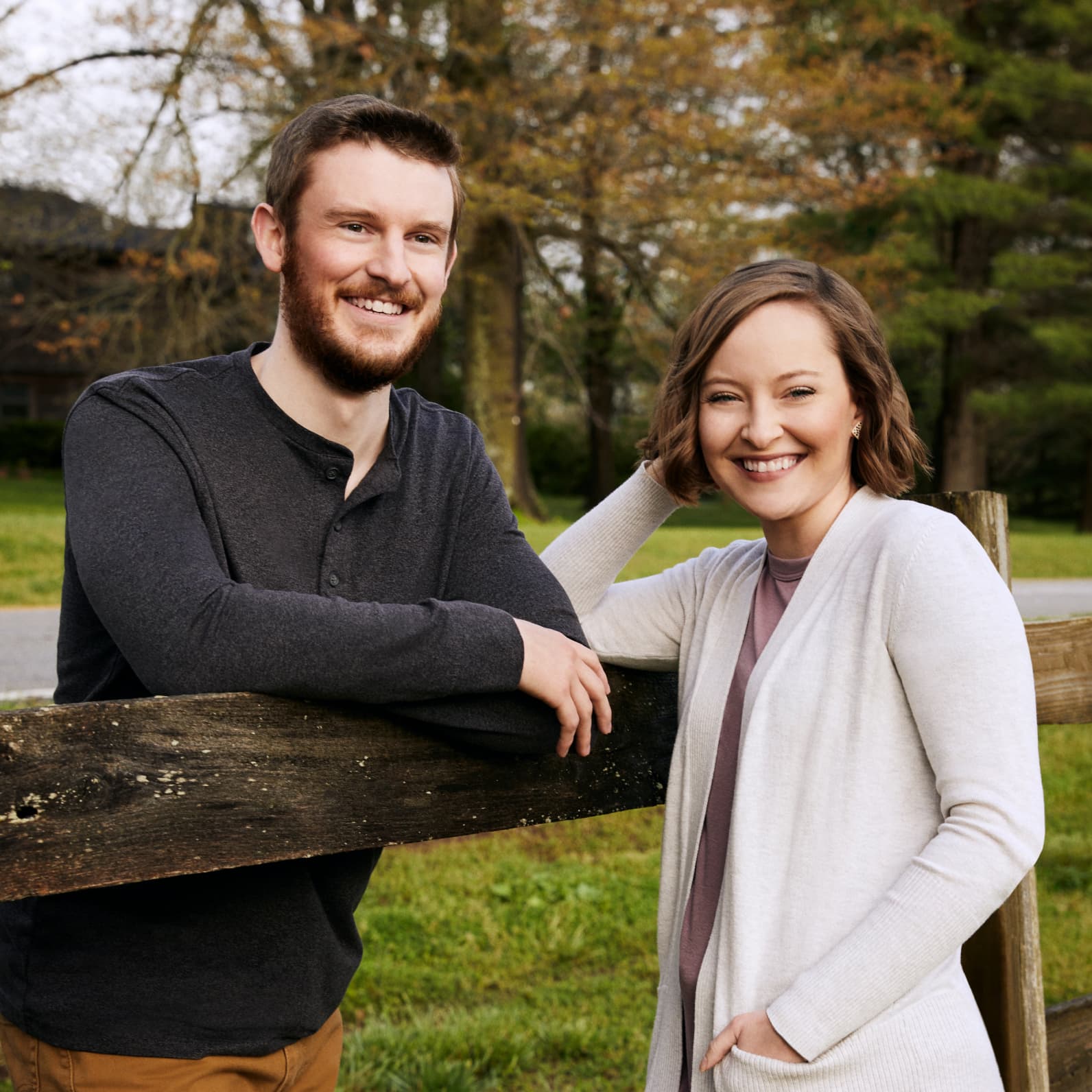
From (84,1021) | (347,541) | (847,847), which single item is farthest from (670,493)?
(84,1021)

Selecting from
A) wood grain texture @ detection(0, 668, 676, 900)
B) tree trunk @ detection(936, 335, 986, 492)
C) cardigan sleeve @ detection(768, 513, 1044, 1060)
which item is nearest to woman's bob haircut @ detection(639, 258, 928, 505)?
cardigan sleeve @ detection(768, 513, 1044, 1060)

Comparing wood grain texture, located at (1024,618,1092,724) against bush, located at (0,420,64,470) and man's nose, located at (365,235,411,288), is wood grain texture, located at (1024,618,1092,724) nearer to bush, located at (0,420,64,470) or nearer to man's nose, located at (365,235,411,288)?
man's nose, located at (365,235,411,288)

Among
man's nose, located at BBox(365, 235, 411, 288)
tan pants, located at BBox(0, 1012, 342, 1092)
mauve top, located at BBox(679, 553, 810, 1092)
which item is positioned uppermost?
man's nose, located at BBox(365, 235, 411, 288)

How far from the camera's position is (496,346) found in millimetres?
19250

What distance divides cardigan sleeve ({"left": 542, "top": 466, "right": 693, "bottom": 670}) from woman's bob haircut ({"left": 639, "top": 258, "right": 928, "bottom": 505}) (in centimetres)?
27

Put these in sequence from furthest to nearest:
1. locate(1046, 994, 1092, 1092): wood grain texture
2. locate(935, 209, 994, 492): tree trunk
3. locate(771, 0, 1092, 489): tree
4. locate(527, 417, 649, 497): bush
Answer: locate(527, 417, 649, 497): bush < locate(935, 209, 994, 492): tree trunk < locate(771, 0, 1092, 489): tree < locate(1046, 994, 1092, 1092): wood grain texture

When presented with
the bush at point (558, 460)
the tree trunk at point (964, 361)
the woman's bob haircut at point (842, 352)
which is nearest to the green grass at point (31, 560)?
the woman's bob haircut at point (842, 352)

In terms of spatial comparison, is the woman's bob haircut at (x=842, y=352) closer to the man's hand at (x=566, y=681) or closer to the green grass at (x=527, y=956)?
the man's hand at (x=566, y=681)

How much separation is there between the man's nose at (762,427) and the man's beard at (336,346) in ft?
1.79

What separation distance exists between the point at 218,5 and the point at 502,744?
16.2m

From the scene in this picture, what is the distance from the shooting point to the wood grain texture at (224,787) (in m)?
1.39

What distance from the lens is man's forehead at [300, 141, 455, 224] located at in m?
1.96

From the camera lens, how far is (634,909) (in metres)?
4.63

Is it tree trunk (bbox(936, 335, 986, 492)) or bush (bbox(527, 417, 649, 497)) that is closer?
tree trunk (bbox(936, 335, 986, 492))
